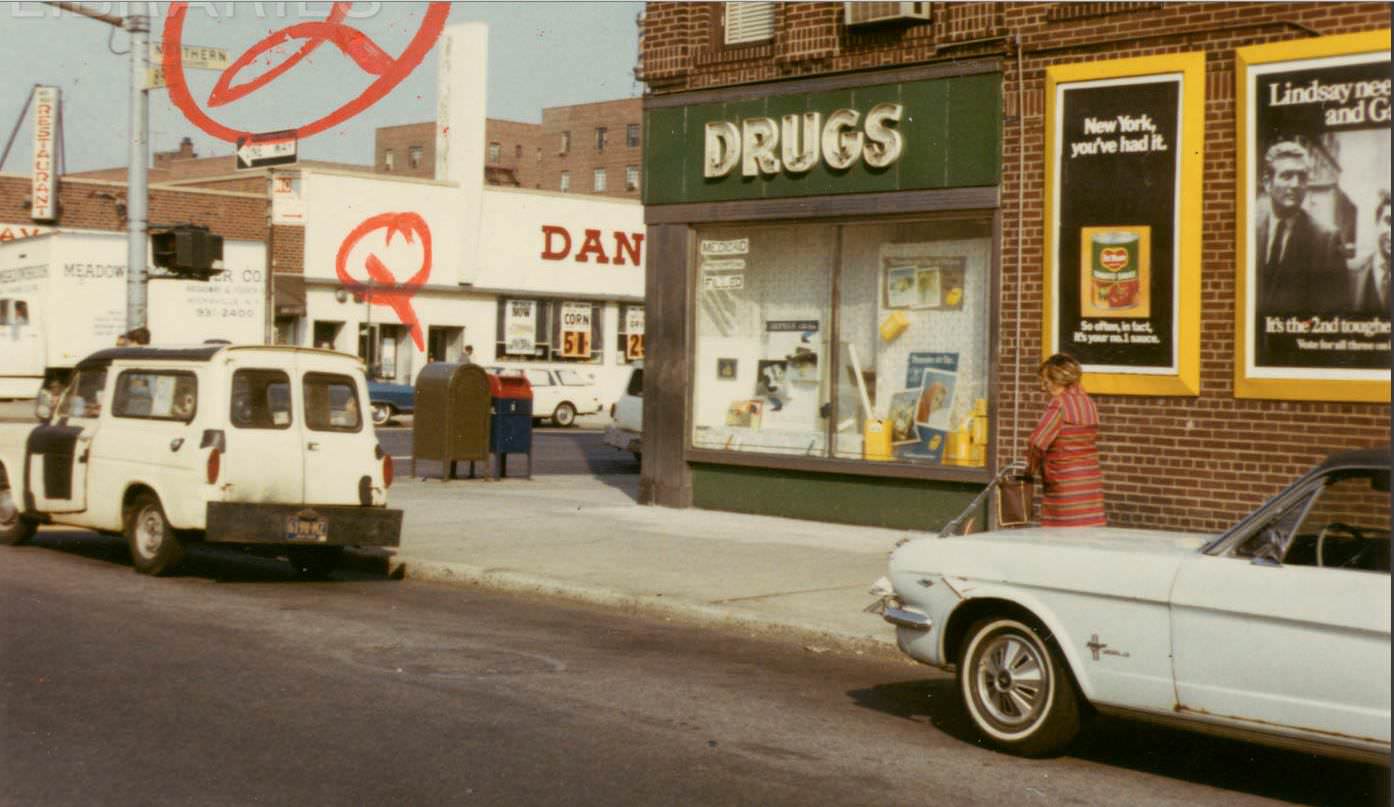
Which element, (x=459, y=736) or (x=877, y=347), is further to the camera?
(x=877, y=347)

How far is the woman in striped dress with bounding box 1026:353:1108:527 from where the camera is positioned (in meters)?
9.98

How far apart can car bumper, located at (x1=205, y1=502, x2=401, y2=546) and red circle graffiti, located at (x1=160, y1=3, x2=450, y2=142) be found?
4195 mm

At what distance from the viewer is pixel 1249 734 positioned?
645 centimetres

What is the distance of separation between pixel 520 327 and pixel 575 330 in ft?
6.12

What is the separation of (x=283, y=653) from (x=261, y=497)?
3.41 metres

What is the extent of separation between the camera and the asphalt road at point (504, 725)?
255 inches

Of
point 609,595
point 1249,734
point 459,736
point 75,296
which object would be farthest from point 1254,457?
point 75,296

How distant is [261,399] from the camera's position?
12617 mm

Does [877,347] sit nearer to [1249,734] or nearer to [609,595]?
[609,595]

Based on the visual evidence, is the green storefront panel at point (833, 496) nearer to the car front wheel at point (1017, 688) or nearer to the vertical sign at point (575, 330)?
the car front wheel at point (1017, 688)

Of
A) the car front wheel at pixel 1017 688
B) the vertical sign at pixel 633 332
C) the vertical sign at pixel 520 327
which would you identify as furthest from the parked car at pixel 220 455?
the vertical sign at pixel 633 332

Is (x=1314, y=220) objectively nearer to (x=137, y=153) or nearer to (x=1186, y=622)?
(x=1186, y=622)

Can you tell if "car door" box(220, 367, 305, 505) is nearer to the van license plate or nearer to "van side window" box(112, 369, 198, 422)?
the van license plate

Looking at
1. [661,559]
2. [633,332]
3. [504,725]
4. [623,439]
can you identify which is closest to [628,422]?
[623,439]
